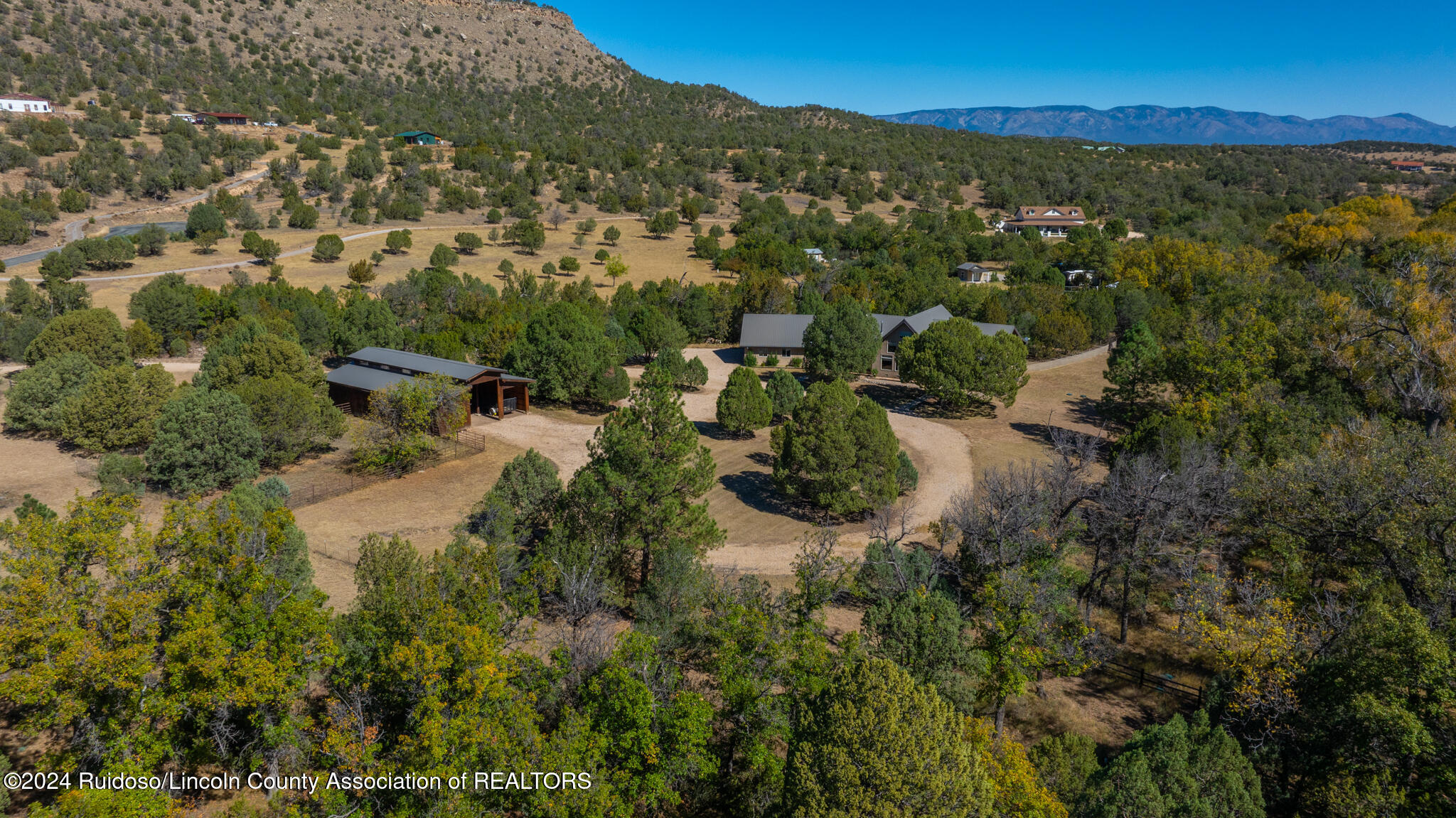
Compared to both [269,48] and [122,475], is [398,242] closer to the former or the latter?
[122,475]

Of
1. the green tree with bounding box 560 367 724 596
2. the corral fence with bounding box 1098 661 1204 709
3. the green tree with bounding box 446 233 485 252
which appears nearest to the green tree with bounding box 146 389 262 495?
the green tree with bounding box 560 367 724 596

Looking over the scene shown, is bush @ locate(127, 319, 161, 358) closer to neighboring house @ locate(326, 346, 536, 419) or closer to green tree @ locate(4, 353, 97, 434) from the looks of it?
green tree @ locate(4, 353, 97, 434)

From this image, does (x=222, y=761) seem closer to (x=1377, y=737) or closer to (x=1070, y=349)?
(x=1377, y=737)

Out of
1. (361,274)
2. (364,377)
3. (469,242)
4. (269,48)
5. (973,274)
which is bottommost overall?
(364,377)

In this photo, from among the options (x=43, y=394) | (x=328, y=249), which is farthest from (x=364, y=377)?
(x=328, y=249)

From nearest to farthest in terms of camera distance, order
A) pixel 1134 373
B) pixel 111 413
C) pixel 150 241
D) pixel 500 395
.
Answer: pixel 111 413 → pixel 1134 373 → pixel 500 395 → pixel 150 241

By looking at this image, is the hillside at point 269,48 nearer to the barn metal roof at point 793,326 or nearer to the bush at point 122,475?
the barn metal roof at point 793,326

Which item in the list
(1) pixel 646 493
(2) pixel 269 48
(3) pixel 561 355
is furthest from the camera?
(2) pixel 269 48
